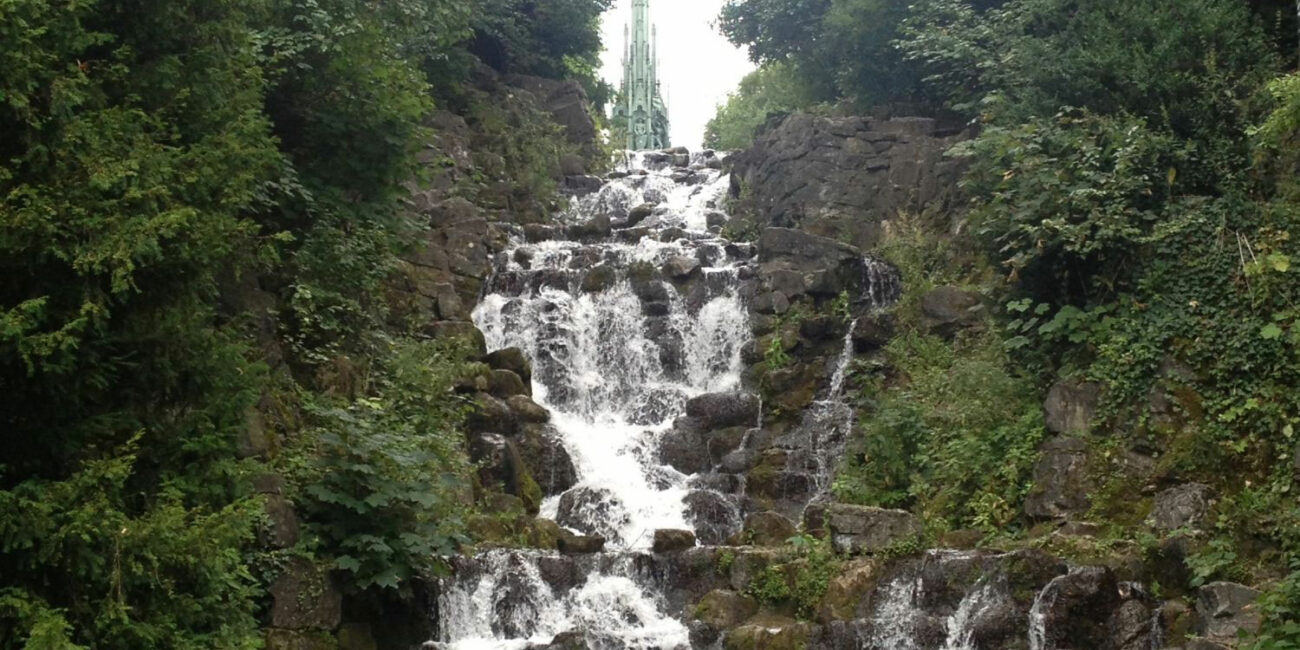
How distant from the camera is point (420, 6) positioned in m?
20.1

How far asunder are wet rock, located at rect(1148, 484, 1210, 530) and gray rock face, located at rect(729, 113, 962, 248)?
10550 millimetres

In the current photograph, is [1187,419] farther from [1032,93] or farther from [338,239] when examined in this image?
[338,239]

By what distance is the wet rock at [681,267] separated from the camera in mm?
22312

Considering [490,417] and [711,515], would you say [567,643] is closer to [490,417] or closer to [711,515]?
[711,515]

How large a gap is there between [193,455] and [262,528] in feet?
6.93

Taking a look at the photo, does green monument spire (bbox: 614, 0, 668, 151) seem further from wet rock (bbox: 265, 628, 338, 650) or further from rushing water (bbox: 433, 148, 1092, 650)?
wet rock (bbox: 265, 628, 338, 650)

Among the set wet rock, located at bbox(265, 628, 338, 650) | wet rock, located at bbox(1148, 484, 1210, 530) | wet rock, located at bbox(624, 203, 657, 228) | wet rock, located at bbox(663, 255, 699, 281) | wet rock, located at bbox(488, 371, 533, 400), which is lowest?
wet rock, located at bbox(265, 628, 338, 650)

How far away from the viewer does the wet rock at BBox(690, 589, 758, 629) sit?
533 inches

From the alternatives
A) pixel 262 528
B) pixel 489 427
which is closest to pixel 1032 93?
pixel 489 427

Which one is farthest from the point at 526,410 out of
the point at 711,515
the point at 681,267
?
the point at 681,267

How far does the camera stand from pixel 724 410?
19047 mm

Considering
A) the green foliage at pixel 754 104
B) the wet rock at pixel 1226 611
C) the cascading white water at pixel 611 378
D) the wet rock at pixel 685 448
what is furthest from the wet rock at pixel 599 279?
the wet rock at pixel 1226 611

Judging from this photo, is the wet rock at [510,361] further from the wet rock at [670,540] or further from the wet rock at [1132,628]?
the wet rock at [1132,628]

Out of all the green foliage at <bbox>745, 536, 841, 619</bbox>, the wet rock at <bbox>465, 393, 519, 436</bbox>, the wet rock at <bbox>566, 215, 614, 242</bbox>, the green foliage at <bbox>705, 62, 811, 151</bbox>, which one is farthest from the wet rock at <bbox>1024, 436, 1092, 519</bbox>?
the green foliage at <bbox>705, 62, 811, 151</bbox>
